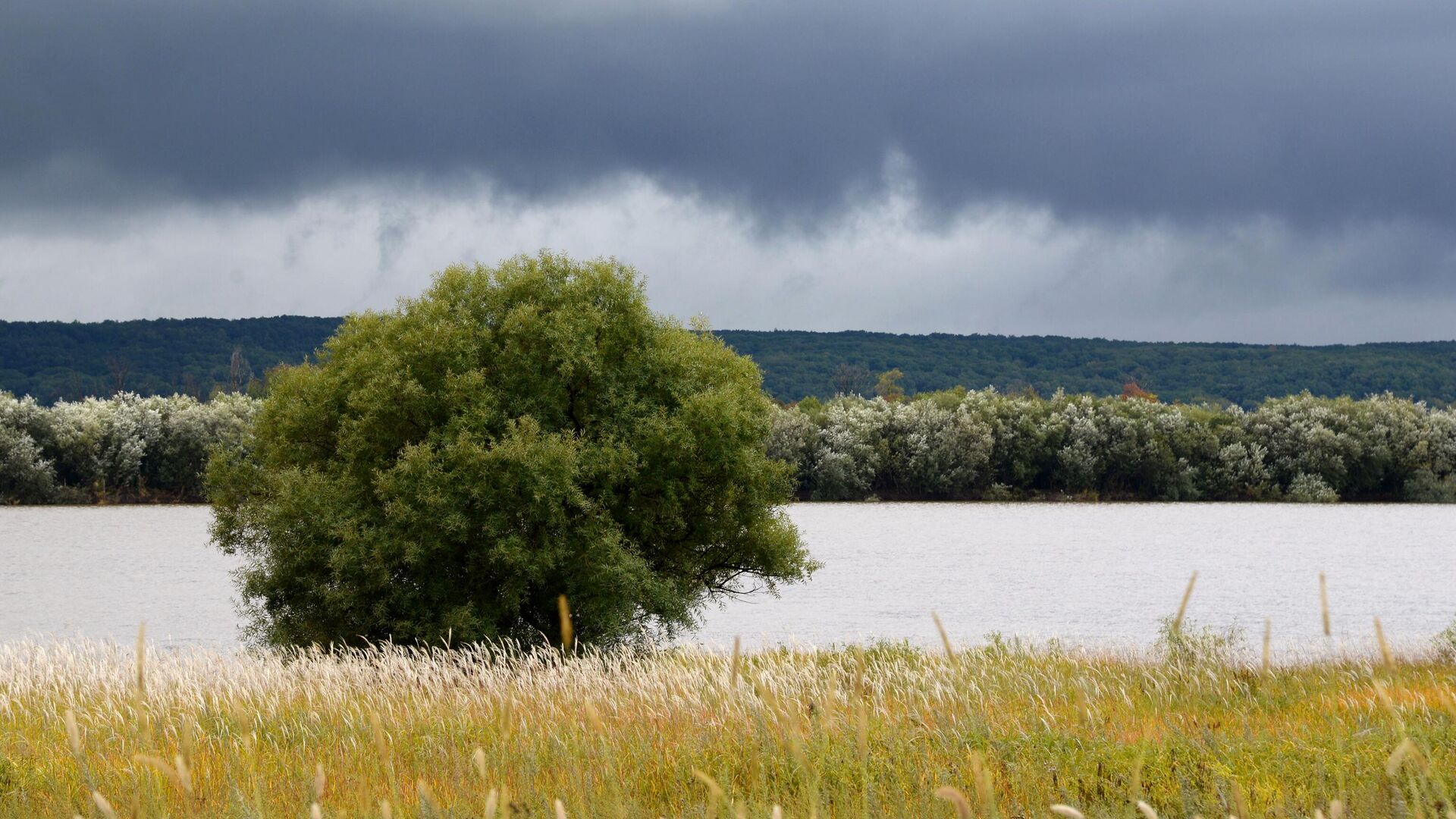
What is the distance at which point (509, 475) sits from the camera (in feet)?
72.3

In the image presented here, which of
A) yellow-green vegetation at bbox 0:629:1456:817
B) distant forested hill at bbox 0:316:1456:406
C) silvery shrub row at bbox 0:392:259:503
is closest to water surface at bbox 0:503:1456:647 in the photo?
silvery shrub row at bbox 0:392:259:503

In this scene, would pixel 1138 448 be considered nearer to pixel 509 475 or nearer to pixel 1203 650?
pixel 1203 650

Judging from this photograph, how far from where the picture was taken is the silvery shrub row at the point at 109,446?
2936 inches

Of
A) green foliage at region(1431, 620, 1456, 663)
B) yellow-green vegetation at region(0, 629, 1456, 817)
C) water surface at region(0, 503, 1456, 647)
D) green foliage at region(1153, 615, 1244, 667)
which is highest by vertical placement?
yellow-green vegetation at region(0, 629, 1456, 817)

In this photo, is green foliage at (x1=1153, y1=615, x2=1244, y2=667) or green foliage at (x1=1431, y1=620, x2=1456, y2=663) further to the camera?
green foliage at (x1=1431, y1=620, x2=1456, y2=663)

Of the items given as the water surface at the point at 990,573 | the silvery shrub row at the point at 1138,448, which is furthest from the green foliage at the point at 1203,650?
the silvery shrub row at the point at 1138,448

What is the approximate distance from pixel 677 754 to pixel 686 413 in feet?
49.6

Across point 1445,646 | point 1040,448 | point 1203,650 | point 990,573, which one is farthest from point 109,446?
point 1445,646

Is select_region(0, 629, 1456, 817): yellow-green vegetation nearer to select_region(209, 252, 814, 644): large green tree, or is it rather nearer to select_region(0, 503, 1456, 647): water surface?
select_region(209, 252, 814, 644): large green tree

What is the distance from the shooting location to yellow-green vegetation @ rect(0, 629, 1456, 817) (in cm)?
737

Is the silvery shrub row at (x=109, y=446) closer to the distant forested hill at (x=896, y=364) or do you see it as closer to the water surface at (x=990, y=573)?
the water surface at (x=990, y=573)

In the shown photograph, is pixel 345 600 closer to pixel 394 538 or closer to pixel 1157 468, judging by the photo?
pixel 394 538

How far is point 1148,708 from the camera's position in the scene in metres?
13.2

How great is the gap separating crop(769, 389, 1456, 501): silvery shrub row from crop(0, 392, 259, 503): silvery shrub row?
37.4m
